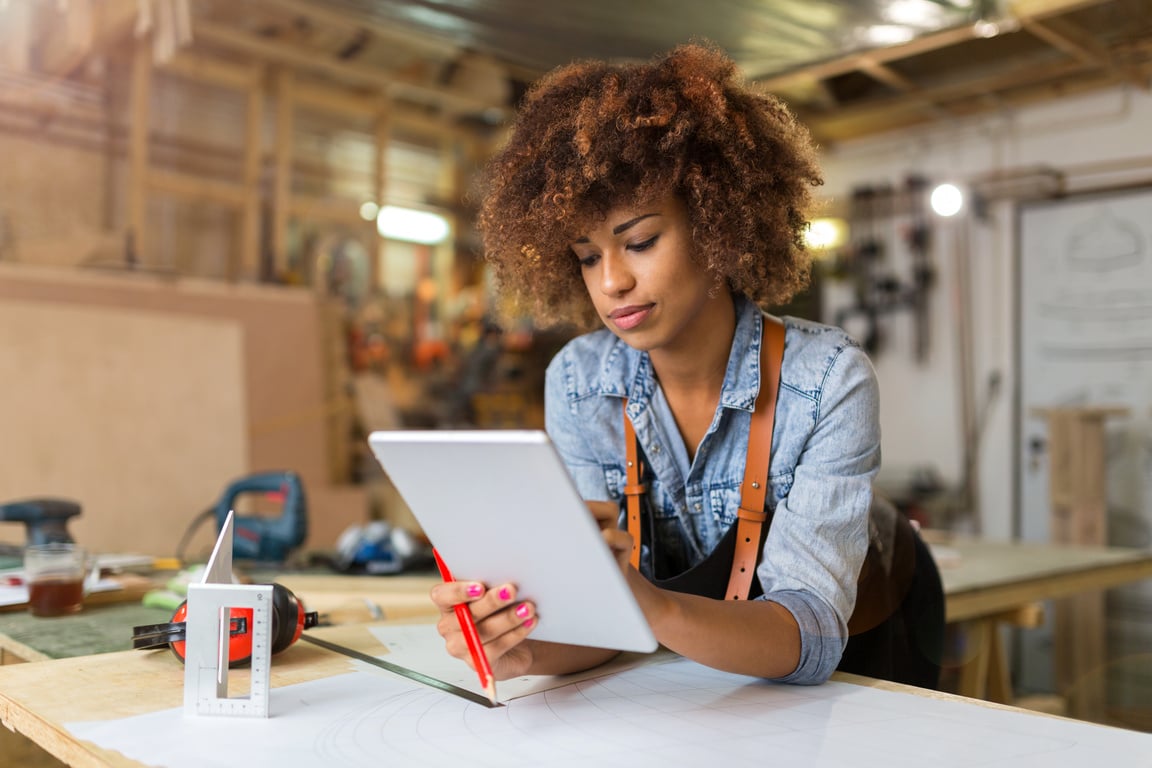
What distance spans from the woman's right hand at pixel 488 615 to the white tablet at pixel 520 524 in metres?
0.01

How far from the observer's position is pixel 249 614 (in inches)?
47.8

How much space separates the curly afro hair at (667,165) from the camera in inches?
53.4

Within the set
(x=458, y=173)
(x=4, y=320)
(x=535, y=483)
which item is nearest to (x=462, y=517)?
(x=535, y=483)

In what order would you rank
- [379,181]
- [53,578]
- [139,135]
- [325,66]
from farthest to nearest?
[379,181], [325,66], [139,135], [53,578]

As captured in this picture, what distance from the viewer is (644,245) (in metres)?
1.36

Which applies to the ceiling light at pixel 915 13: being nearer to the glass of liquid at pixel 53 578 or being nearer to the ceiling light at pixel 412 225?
the glass of liquid at pixel 53 578

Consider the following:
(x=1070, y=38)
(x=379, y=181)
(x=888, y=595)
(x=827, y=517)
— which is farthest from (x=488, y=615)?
(x=379, y=181)

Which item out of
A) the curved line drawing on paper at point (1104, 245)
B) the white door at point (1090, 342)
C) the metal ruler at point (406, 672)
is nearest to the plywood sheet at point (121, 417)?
the metal ruler at point (406, 672)

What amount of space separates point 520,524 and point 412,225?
5541mm

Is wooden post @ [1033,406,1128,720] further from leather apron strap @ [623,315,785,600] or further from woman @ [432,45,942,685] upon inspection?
leather apron strap @ [623,315,785,600]

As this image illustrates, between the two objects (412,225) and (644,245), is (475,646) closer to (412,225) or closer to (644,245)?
(644,245)

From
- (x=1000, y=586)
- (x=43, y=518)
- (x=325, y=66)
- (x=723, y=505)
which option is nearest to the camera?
(x=723, y=505)

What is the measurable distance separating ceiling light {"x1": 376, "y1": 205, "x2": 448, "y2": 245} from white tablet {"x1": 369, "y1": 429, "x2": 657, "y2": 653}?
17.0 ft

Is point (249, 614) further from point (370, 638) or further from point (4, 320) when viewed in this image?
point (4, 320)
